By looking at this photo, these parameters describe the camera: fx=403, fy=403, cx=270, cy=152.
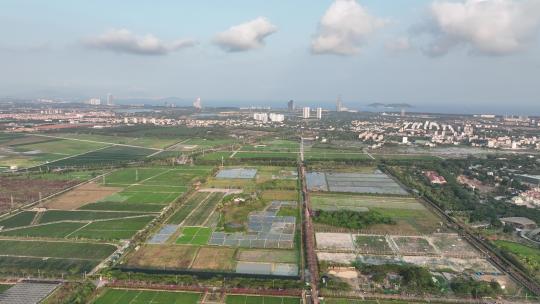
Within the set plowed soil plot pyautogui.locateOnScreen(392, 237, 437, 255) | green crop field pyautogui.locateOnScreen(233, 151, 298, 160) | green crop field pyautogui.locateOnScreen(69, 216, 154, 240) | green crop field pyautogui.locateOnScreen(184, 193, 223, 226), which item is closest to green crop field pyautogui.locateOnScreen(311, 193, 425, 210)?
plowed soil plot pyautogui.locateOnScreen(392, 237, 437, 255)

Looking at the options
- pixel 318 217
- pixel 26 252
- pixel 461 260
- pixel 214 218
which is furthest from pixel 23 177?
pixel 461 260

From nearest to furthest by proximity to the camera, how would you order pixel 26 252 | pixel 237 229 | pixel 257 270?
pixel 257 270
pixel 26 252
pixel 237 229

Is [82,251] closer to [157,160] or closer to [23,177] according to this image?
[23,177]

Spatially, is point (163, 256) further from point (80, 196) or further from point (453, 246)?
point (453, 246)

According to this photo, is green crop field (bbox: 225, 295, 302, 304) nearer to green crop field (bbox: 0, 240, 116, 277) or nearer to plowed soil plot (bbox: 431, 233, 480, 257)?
green crop field (bbox: 0, 240, 116, 277)

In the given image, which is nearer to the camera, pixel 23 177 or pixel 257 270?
pixel 257 270

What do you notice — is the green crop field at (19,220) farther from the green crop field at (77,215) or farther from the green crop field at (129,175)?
the green crop field at (129,175)

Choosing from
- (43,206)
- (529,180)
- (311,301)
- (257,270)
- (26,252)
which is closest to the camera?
(311,301)
